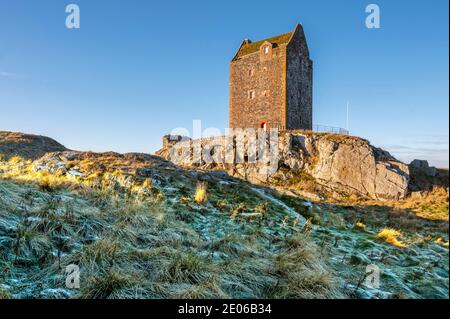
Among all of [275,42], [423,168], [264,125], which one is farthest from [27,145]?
[423,168]

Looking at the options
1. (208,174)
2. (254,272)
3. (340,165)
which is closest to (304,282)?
(254,272)

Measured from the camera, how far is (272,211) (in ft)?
30.0

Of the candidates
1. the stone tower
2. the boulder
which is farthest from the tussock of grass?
the stone tower

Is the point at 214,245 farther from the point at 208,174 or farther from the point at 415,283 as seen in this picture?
the point at 208,174

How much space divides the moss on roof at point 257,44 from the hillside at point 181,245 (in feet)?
99.6

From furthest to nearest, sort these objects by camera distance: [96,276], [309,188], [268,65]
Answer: [268,65]
[309,188]
[96,276]

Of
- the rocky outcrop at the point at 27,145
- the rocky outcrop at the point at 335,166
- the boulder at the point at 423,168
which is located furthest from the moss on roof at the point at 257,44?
the rocky outcrop at the point at 27,145

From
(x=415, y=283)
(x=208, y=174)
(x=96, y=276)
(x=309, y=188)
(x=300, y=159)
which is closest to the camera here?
(x=96, y=276)

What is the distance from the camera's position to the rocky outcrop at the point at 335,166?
85.8ft

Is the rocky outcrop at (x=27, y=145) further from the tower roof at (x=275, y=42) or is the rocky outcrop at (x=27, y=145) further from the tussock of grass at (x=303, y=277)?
the tussock of grass at (x=303, y=277)

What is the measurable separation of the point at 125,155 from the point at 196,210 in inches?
265

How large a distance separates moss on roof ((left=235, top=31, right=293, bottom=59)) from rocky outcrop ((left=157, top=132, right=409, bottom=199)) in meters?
11.7

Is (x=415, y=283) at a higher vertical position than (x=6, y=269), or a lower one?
lower

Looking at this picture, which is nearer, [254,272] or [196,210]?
[254,272]
